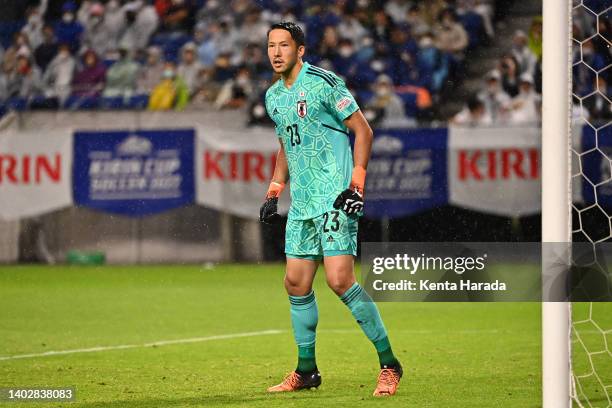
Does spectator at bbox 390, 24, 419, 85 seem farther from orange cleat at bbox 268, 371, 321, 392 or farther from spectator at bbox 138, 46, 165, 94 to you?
orange cleat at bbox 268, 371, 321, 392

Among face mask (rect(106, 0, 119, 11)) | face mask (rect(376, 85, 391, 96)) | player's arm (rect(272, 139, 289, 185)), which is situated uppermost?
face mask (rect(106, 0, 119, 11))

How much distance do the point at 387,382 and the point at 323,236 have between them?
2.68ft

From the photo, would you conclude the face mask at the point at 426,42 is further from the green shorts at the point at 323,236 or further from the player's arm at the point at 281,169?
the green shorts at the point at 323,236

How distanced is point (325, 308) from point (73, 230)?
236 inches

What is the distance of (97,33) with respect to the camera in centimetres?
1986

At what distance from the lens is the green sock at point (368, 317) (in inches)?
245

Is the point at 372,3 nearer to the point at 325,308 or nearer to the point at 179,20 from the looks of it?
the point at 179,20

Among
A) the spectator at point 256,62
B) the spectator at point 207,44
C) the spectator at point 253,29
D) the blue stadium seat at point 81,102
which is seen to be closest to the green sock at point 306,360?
the blue stadium seat at point 81,102

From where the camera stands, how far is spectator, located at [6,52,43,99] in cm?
1878

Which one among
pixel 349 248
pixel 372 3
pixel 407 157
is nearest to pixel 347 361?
pixel 349 248

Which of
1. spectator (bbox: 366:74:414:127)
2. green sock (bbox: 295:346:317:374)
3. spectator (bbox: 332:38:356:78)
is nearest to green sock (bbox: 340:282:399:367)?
green sock (bbox: 295:346:317:374)

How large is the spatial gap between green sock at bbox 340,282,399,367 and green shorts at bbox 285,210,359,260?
0.22 metres

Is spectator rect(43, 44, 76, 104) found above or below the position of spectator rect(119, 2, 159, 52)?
below

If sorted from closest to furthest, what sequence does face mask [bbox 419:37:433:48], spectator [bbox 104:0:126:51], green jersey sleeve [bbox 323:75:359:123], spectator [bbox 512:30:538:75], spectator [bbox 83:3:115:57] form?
1. green jersey sleeve [bbox 323:75:359:123]
2. spectator [bbox 512:30:538:75]
3. face mask [bbox 419:37:433:48]
4. spectator [bbox 83:3:115:57]
5. spectator [bbox 104:0:126:51]
